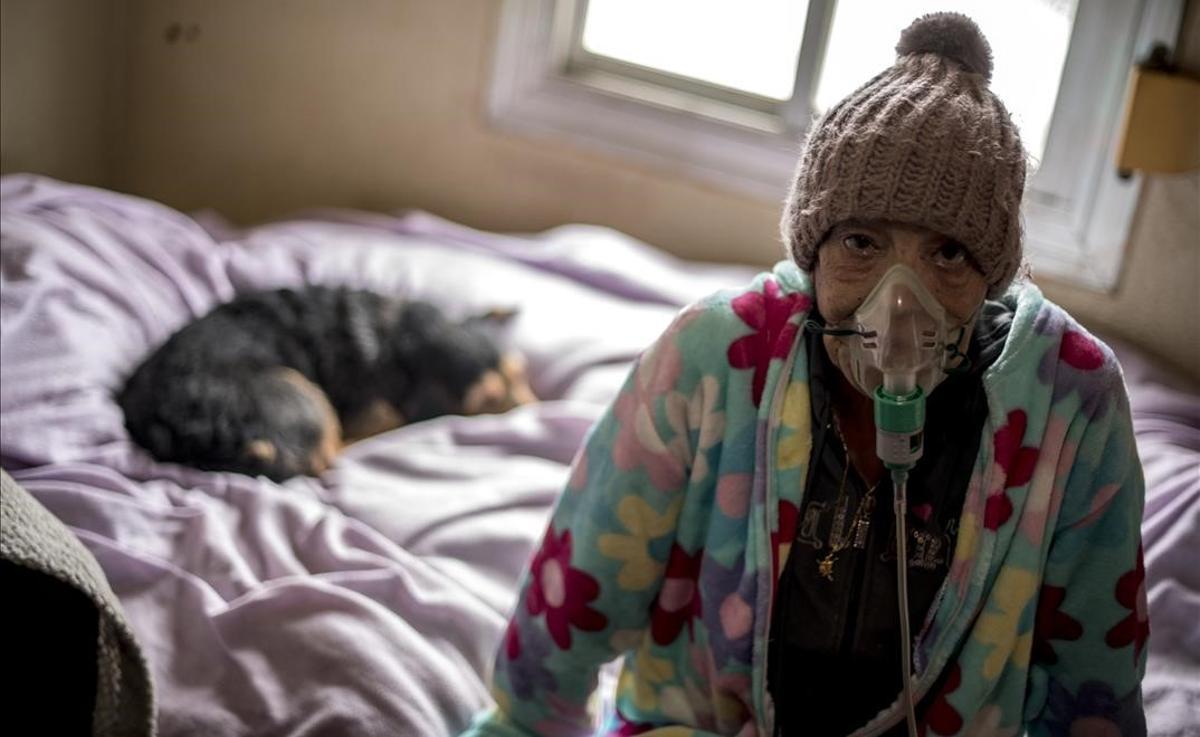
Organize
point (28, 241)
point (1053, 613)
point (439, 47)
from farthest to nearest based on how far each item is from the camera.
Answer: point (439, 47) → point (28, 241) → point (1053, 613)

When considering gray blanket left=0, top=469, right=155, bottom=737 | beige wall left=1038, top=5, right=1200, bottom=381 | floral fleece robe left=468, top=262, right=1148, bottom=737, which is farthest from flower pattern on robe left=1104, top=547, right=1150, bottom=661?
beige wall left=1038, top=5, right=1200, bottom=381

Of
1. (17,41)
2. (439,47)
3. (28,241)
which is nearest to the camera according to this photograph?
(28,241)

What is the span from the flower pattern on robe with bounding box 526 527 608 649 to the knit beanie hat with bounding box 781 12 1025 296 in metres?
0.34

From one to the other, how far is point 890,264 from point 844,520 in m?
0.21

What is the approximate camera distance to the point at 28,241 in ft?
6.23

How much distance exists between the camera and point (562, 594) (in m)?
1.11

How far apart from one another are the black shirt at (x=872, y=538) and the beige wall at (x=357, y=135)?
1.28 m

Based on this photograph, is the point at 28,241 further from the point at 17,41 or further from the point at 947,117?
the point at 947,117

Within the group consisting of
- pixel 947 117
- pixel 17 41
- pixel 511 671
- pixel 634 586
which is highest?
pixel 947 117

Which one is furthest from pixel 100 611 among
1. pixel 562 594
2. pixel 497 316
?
pixel 497 316

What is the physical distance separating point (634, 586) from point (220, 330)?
1031mm

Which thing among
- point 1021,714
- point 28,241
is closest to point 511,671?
point 1021,714

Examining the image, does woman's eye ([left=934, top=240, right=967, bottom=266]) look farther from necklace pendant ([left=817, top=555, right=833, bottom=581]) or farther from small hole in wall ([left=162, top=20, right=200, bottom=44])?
small hole in wall ([left=162, top=20, right=200, bottom=44])

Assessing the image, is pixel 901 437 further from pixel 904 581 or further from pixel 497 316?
pixel 497 316
